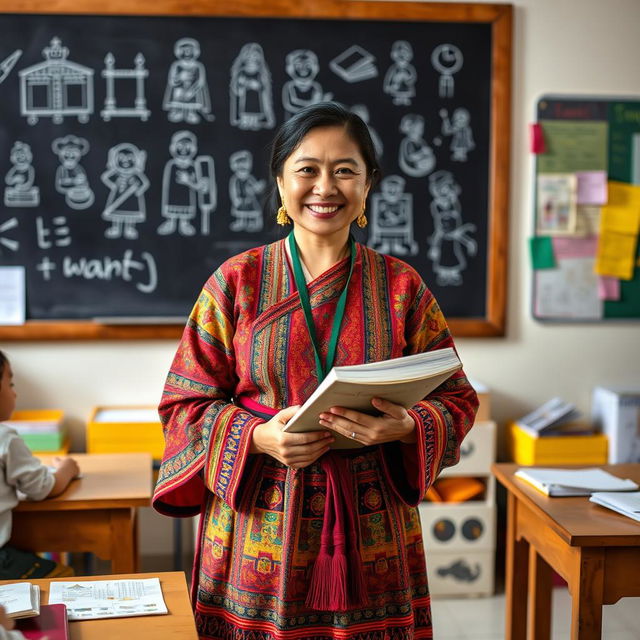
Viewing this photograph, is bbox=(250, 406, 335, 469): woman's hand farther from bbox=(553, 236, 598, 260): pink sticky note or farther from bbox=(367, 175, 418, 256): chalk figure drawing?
bbox=(553, 236, 598, 260): pink sticky note

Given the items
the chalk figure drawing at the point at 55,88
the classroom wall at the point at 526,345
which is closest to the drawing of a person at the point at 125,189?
the chalk figure drawing at the point at 55,88

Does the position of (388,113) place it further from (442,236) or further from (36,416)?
(36,416)

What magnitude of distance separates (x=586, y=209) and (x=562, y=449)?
98cm

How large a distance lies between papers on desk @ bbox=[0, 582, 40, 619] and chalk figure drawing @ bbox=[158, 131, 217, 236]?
6.56ft

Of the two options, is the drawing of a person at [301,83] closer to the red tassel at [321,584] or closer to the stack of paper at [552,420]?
the stack of paper at [552,420]

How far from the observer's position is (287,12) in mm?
3199

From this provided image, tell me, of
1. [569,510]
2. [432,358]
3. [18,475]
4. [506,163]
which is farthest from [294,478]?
[506,163]

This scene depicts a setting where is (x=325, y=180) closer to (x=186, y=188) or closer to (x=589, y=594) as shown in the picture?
(x=589, y=594)

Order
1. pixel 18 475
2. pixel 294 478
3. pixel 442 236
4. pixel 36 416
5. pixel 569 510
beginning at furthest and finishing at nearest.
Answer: pixel 442 236
pixel 36 416
pixel 18 475
pixel 569 510
pixel 294 478

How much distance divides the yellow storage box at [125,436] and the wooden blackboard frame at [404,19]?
1.21 ft

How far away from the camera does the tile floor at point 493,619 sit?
2.88 meters

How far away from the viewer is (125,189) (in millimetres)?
3258

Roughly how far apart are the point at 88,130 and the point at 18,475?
62.8 inches

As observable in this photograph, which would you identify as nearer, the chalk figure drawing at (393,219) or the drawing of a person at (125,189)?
the drawing of a person at (125,189)
